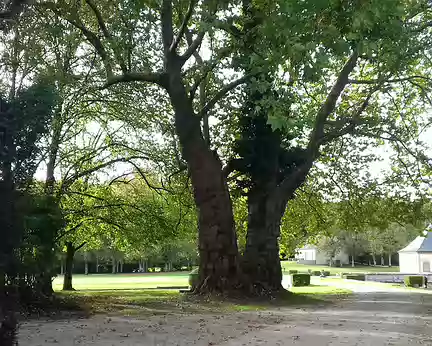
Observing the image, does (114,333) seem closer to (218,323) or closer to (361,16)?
(218,323)

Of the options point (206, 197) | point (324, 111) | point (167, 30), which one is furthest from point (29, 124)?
point (324, 111)

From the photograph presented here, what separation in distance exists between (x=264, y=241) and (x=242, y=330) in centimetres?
839

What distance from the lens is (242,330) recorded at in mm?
9562

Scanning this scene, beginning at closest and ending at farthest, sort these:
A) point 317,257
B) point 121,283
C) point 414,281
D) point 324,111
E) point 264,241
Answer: point 264,241 → point 324,111 → point 414,281 → point 121,283 → point 317,257

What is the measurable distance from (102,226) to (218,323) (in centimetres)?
1656

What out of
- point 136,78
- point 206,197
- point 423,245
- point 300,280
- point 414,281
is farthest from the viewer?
point 423,245

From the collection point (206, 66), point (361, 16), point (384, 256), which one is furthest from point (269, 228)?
point (384, 256)

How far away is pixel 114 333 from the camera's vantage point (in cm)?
909

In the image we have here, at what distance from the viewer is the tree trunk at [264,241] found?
1764 cm

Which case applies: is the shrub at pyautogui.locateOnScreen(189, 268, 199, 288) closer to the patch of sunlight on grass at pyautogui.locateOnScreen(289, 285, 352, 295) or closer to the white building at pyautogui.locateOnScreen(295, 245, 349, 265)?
the patch of sunlight on grass at pyautogui.locateOnScreen(289, 285, 352, 295)

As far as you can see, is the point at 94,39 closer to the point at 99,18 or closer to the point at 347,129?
the point at 99,18

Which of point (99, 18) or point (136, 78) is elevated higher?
point (99, 18)

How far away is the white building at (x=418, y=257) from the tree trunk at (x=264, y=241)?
4730cm

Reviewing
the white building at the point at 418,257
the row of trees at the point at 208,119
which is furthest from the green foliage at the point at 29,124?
the white building at the point at 418,257
